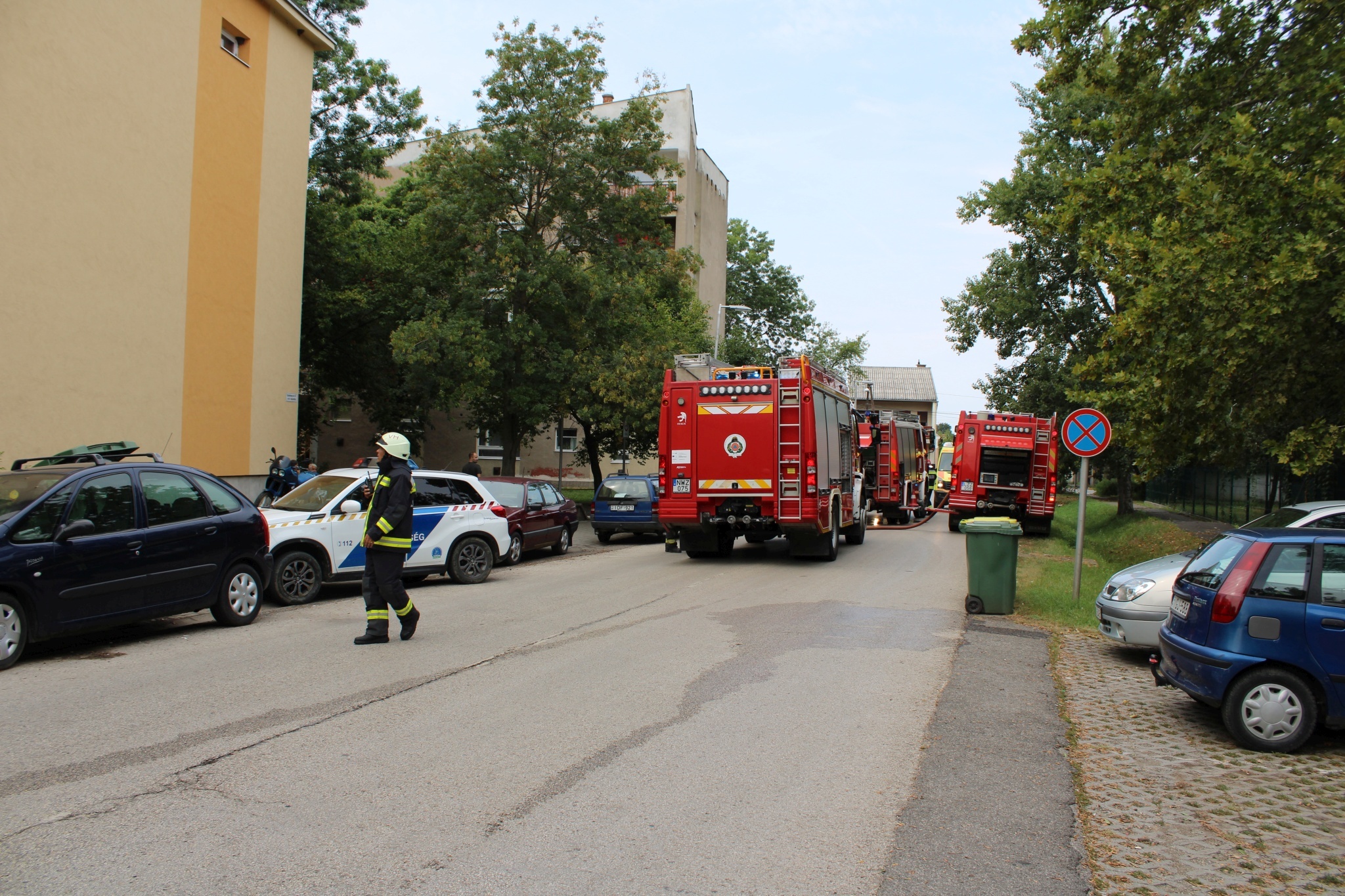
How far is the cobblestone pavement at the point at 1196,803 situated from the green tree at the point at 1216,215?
581 cm

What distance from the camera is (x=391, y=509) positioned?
28.0ft

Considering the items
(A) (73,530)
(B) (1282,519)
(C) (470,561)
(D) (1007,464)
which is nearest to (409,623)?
(A) (73,530)

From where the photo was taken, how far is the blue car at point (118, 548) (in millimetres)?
7641

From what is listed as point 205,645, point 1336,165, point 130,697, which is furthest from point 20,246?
point 1336,165

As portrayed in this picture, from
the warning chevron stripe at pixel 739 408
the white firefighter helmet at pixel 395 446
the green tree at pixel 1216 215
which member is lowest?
the white firefighter helmet at pixel 395 446

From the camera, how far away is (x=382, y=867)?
12.7ft

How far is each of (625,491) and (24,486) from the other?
14.3 m

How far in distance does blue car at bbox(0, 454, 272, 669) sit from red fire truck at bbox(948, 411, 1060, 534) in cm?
1876

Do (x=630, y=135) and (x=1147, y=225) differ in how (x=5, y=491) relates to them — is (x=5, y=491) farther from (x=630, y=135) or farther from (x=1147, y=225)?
(x=630, y=135)

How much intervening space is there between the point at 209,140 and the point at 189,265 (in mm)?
2696

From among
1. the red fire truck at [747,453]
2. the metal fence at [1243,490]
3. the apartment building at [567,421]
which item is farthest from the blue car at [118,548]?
the apartment building at [567,421]

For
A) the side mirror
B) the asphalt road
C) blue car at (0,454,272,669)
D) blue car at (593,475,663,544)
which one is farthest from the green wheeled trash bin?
blue car at (593,475,663,544)

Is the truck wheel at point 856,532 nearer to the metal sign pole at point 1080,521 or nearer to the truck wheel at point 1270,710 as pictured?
the metal sign pole at point 1080,521

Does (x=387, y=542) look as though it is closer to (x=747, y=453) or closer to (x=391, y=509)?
(x=391, y=509)
